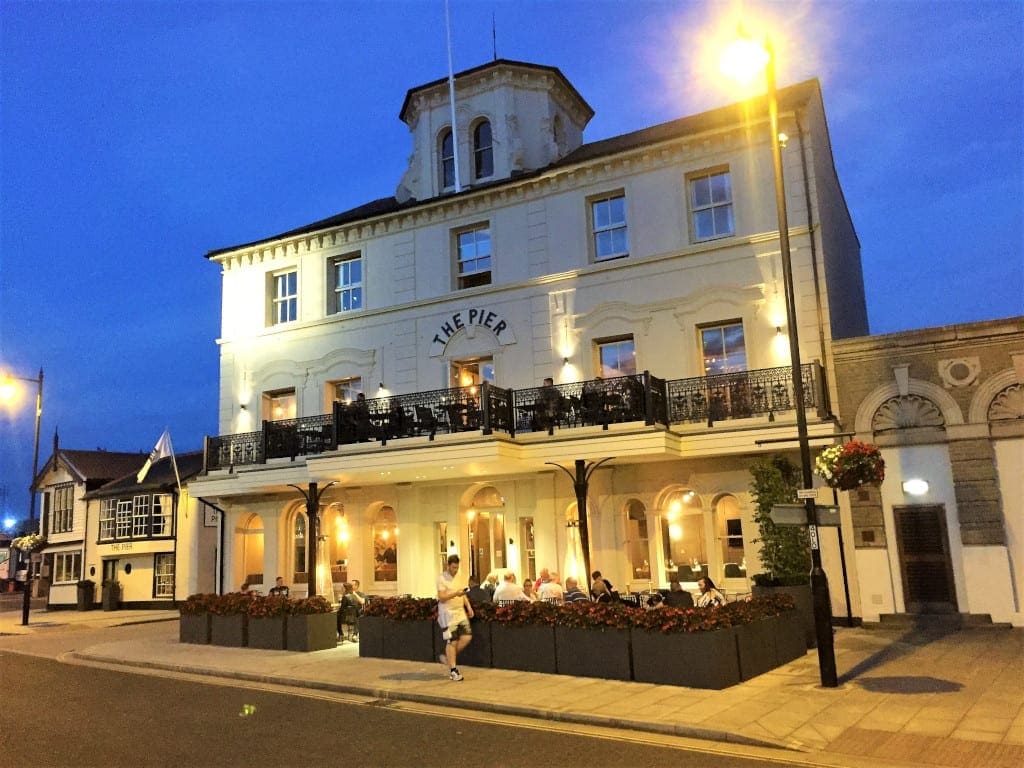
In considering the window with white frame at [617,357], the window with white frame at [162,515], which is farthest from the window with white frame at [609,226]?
the window with white frame at [162,515]

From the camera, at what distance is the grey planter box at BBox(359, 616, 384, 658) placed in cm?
1394

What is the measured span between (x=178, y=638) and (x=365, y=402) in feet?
22.3

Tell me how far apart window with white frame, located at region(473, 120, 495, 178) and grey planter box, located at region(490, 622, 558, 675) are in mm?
14796

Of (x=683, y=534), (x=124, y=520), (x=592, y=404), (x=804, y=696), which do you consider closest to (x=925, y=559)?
(x=683, y=534)

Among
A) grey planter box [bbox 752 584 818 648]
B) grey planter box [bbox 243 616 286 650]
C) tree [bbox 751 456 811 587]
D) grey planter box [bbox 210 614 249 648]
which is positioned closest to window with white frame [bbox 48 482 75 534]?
grey planter box [bbox 210 614 249 648]

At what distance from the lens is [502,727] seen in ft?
29.5

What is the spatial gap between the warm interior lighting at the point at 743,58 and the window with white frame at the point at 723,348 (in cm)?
870

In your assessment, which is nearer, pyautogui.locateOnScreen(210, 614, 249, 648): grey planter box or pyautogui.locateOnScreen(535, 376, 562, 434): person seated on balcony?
pyautogui.locateOnScreen(210, 614, 249, 648): grey planter box

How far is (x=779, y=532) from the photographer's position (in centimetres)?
1501

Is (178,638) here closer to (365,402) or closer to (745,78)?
(365,402)

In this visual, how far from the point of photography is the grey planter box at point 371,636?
13938mm

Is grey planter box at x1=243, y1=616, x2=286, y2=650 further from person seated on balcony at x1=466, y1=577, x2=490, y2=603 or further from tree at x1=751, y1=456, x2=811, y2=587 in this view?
tree at x1=751, y1=456, x2=811, y2=587

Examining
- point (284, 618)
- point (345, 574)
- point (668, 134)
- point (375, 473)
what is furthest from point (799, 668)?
point (345, 574)

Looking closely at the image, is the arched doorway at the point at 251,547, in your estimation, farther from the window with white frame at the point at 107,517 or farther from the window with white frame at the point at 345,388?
the window with white frame at the point at 107,517
